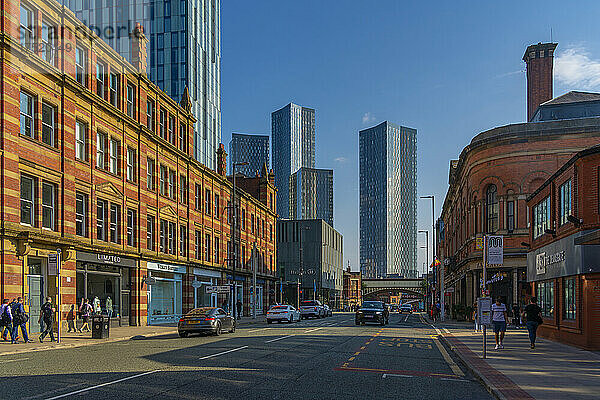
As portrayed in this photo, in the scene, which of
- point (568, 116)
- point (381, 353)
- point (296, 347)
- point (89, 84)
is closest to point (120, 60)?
point (89, 84)

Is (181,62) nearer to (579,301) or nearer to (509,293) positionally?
(509,293)

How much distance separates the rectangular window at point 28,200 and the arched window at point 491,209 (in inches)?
1314

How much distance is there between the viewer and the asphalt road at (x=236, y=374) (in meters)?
11.8

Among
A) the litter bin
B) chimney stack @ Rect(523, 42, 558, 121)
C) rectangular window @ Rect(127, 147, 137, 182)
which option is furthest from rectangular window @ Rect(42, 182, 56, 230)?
chimney stack @ Rect(523, 42, 558, 121)

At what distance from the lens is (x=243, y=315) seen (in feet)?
212

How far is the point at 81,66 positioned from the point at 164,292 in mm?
17252

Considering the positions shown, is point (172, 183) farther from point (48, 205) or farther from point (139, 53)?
A: point (48, 205)

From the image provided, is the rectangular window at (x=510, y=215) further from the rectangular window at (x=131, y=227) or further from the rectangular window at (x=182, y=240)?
the rectangular window at (x=131, y=227)

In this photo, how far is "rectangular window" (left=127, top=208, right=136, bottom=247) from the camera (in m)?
38.7

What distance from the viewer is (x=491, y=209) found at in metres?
49.2

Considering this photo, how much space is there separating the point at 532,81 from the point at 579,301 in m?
43.7

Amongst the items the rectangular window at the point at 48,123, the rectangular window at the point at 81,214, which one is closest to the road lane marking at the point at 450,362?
the rectangular window at the point at 81,214

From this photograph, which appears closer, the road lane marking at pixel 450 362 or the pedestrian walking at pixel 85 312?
the road lane marking at pixel 450 362

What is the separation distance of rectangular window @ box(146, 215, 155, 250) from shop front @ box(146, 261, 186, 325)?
3.82 feet
